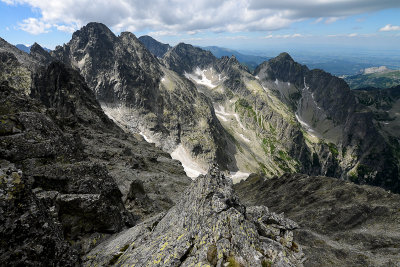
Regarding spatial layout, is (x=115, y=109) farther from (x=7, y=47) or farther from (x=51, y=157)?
(x=51, y=157)

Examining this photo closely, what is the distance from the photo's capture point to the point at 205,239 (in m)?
13.1

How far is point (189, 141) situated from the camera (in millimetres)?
182500

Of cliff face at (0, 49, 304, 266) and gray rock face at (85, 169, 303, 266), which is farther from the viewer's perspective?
gray rock face at (85, 169, 303, 266)

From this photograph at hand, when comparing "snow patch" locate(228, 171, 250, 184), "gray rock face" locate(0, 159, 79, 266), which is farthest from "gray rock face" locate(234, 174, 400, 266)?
"snow patch" locate(228, 171, 250, 184)

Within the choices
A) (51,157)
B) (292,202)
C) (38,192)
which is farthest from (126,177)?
(292,202)

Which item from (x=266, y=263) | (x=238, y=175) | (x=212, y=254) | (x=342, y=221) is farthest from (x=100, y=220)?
(x=238, y=175)

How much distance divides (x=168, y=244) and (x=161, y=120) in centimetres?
18228

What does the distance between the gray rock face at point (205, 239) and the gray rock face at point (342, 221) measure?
580cm

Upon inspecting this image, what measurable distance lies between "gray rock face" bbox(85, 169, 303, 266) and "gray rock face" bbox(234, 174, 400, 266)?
580 cm

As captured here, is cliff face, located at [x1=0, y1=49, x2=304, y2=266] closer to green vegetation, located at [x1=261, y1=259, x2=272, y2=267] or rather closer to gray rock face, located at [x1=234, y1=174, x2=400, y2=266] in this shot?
Answer: green vegetation, located at [x1=261, y1=259, x2=272, y2=267]

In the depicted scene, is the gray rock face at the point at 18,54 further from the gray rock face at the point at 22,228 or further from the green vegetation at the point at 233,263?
the green vegetation at the point at 233,263

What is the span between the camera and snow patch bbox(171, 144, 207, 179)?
164 meters

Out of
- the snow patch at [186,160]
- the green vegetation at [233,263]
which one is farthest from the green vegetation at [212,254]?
the snow patch at [186,160]

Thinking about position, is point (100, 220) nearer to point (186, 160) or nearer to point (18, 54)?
point (186, 160)
